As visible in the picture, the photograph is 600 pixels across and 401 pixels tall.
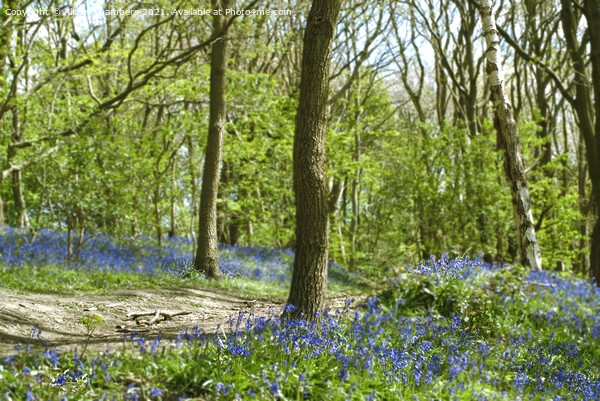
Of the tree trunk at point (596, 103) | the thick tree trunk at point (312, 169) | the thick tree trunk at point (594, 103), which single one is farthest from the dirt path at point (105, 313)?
the thick tree trunk at point (594, 103)

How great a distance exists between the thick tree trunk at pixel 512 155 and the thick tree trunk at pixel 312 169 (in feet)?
10.8

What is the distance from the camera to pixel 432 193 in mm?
13398

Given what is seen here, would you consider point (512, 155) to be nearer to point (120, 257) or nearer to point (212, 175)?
point (212, 175)

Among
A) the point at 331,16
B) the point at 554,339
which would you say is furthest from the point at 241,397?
the point at 554,339

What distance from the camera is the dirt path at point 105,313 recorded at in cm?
444

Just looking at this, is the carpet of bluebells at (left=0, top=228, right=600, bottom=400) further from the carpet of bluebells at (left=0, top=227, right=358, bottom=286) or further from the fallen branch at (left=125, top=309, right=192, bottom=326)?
the carpet of bluebells at (left=0, top=227, right=358, bottom=286)

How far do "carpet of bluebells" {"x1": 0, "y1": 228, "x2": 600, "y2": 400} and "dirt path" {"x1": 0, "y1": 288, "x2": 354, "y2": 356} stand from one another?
284 mm

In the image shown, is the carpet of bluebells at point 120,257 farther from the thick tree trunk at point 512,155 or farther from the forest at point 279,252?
the thick tree trunk at point 512,155

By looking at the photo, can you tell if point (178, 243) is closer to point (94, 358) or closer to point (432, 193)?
point (432, 193)

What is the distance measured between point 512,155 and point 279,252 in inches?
337

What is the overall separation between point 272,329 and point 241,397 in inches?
36.4

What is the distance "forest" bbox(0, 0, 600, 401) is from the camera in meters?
3.56

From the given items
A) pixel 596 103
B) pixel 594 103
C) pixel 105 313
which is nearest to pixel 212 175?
pixel 105 313

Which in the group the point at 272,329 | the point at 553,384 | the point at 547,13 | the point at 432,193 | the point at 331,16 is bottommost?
the point at 553,384
